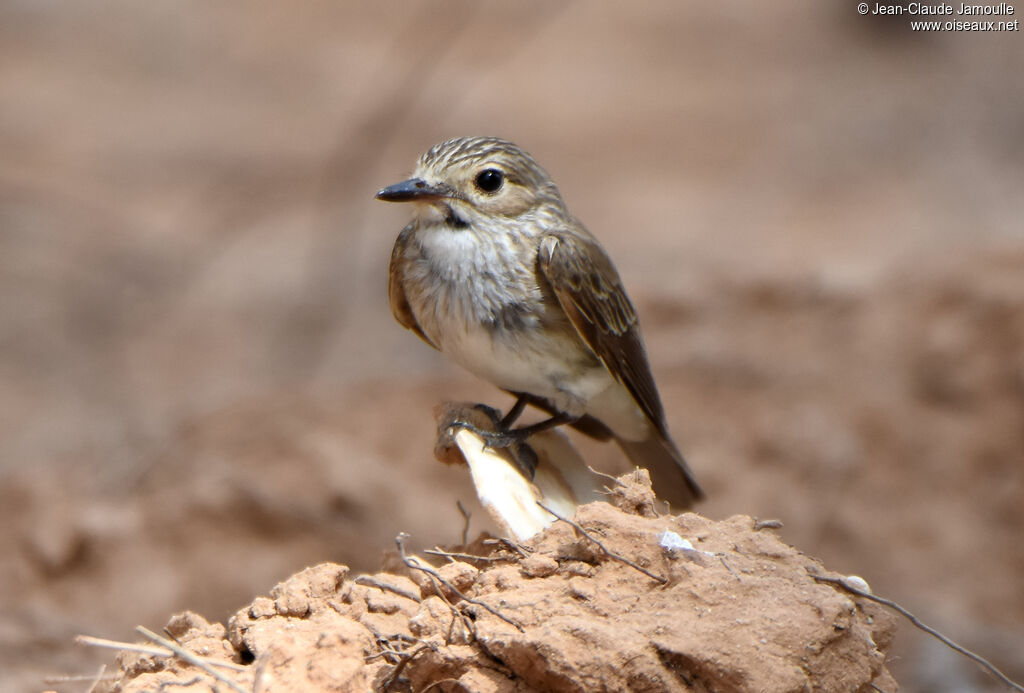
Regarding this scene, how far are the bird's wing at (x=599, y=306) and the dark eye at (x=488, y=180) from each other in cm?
26

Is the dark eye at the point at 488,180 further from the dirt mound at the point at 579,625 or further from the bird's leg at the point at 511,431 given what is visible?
the dirt mound at the point at 579,625

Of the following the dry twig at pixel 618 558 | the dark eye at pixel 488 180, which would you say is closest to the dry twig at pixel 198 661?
the dry twig at pixel 618 558

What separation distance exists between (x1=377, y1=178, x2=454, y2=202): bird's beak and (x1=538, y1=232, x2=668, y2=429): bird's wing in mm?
418

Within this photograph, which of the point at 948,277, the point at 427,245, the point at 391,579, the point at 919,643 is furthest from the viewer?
the point at 948,277

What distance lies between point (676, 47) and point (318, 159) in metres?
5.58

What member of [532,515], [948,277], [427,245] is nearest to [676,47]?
[948,277]

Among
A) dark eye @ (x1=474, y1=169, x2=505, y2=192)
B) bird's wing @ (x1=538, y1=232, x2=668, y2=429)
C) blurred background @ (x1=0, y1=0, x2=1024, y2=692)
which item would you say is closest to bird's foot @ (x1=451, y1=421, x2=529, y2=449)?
bird's wing @ (x1=538, y1=232, x2=668, y2=429)

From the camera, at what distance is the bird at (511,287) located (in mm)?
4270

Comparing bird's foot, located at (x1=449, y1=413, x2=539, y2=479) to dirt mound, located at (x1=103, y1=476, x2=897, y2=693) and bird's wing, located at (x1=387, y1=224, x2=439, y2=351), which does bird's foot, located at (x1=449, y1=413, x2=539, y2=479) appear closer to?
bird's wing, located at (x1=387, y1=224, x2=439, y2=351)

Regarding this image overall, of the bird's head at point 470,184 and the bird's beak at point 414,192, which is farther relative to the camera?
the bird's head at point 470,184

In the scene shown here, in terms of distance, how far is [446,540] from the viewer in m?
6.05

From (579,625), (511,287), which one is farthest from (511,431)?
(579,625)

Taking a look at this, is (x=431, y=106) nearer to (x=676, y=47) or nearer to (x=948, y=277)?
(x=676, y=47)

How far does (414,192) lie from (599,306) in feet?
2.58
